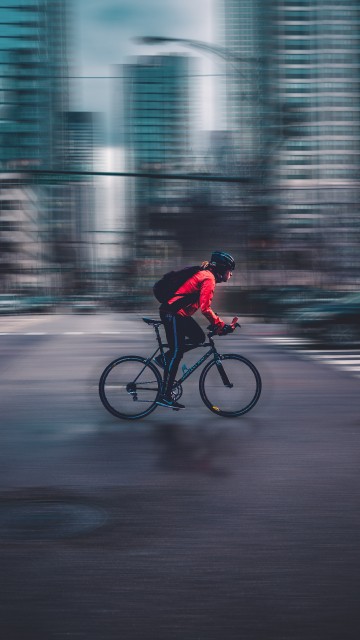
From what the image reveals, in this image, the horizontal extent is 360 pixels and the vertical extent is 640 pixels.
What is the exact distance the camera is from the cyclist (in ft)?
27.5

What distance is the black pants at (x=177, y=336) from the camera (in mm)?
8500

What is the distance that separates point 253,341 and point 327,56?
84.5m

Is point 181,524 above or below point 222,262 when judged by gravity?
below

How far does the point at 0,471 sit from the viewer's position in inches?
251

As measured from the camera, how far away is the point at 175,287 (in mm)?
8383

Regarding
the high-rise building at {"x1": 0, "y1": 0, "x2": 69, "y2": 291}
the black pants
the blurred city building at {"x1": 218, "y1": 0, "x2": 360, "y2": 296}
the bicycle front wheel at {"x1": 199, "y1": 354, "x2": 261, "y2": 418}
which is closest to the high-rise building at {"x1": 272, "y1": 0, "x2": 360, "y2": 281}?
the blurred city building at {"x1": 218, "y1": 0, "x2": 360, "y2": 296}

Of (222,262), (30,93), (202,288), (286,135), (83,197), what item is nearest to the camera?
(202,288)

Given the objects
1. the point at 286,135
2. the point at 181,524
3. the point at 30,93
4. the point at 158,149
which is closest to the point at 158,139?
the point at 158,149

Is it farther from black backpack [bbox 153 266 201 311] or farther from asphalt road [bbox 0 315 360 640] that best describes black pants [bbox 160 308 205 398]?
asphalt road [bbox 0 315 360 640]

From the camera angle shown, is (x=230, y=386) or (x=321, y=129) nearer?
(x=230, y=386)

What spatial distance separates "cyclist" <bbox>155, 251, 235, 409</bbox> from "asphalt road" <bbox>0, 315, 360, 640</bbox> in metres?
0.56

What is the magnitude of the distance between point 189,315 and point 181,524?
3836 millimetres

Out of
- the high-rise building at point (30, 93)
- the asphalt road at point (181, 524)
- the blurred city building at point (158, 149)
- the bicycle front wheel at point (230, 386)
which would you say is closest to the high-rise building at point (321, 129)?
the blurred city building at point (158, 149)

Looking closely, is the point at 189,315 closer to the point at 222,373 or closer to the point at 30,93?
the point at 222,373
